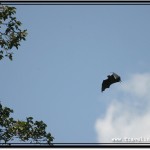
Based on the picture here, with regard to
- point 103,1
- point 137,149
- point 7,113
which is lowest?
point 137,149

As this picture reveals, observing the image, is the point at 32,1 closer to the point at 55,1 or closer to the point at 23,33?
the point at 55,1

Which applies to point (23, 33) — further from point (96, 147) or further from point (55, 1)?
point (96, 147)

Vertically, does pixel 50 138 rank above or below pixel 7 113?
below

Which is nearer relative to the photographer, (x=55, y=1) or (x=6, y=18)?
(x=55, y=1)

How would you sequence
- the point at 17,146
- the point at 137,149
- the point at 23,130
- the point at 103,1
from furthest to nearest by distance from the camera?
the point at 23,130 < the point at 103,1 < the point at 17,146 < the point at 137,149

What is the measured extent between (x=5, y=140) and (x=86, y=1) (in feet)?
16.2

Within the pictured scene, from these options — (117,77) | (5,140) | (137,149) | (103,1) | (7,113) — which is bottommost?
(137,149)

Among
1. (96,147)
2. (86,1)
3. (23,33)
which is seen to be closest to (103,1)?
(86,1)

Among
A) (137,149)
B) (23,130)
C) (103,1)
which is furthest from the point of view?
(23,130)

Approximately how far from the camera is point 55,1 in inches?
417

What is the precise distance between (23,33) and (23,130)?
327cm

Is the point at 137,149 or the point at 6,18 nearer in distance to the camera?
the point at 137,149

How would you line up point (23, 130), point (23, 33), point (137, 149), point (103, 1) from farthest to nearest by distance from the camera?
point (23, 33)
point (23, 130)
point (103, 1)
point (137, 149)

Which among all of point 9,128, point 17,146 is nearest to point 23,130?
point 9,128
